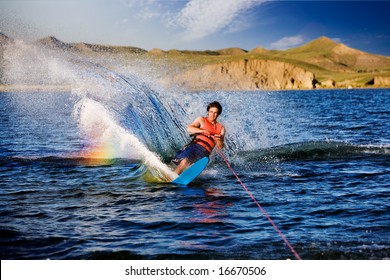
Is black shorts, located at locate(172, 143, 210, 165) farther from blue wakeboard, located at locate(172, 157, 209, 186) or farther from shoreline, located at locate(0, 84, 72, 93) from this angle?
shoreline, located at locate(0, 84, 72, 93)

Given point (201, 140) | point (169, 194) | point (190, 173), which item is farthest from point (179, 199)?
point (201, 140)

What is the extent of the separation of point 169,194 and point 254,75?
160907mm

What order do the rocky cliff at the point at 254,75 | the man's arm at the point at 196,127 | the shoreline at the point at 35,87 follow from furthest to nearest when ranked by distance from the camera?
the rocky cliff at the point at 254,75 < the shoreline at the point at 35,87 < the man's arm at the point at 196,127

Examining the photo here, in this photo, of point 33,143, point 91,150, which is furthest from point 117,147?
point 33,143

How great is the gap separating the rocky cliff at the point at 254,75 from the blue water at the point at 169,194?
136282 mm

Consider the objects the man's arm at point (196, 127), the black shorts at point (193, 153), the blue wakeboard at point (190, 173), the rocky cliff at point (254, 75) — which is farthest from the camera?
the rocky cliff at point (254, 75)

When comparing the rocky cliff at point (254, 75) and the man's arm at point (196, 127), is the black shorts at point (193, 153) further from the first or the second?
the rocky cliff at point (254, 75)

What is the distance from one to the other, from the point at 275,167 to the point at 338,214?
5.89 meters

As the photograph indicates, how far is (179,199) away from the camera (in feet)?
35.0

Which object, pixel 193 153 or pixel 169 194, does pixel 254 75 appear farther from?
pixel 169 194

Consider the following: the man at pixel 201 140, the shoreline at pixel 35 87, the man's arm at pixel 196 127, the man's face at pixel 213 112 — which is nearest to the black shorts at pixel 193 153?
the man at pixel 201 140

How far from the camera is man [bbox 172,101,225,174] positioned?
512 inches

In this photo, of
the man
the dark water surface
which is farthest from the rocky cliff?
the man

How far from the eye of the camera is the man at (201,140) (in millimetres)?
12992
